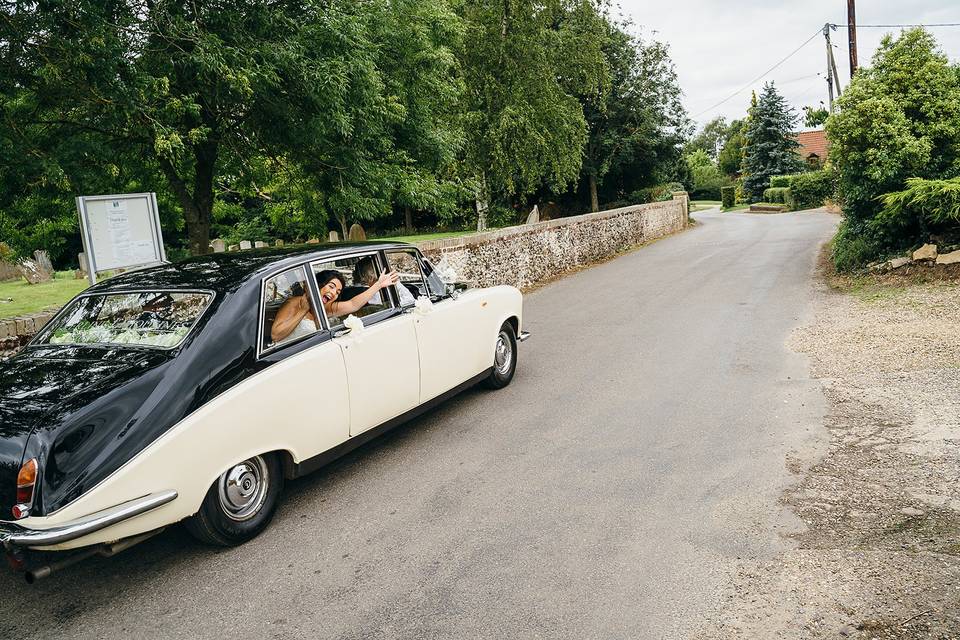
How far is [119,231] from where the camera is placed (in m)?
7.00

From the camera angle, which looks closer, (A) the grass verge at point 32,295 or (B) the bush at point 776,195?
(A) the grass verge at point 32,295

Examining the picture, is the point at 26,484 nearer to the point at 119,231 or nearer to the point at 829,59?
the point at 119,231

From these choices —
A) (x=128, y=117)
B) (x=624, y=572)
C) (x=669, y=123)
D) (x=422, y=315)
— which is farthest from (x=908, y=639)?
(x=669, y=123)

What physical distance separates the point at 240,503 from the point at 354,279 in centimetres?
222

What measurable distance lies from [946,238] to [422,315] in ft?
35.0

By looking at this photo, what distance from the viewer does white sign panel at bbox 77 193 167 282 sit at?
6.62m

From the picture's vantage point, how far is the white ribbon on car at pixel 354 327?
194 inches

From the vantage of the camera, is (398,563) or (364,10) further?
(364,10)

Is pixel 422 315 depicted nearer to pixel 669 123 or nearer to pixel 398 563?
pixel 398 563

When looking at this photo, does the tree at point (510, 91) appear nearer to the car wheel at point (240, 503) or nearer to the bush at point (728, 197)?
the car wheel at point (240, 503)

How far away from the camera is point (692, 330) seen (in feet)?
31.4

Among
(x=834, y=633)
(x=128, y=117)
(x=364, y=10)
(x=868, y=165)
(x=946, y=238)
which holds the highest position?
(x=364, y=10)

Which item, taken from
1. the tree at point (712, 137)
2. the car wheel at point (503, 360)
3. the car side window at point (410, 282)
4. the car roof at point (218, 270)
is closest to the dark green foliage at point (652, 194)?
the car wheel at point (503, 360)

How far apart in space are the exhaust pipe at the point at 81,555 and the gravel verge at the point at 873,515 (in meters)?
2.93
